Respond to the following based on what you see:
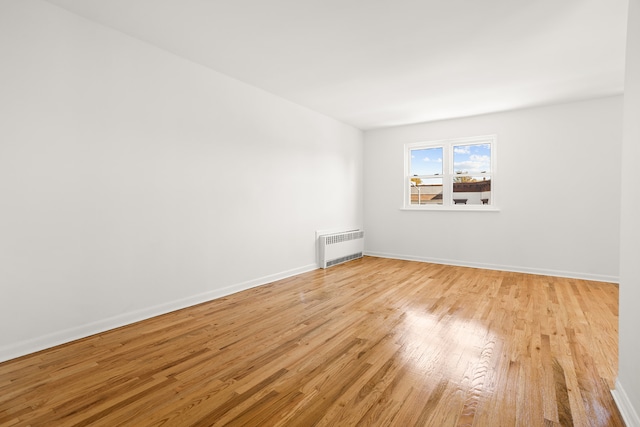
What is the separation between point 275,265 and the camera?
4.81m

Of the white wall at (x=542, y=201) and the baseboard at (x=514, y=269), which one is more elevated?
the white wall at (x=542, y=201)

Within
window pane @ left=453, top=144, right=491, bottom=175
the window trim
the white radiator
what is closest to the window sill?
the window trim

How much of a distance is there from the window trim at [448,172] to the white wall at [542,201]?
0.08m

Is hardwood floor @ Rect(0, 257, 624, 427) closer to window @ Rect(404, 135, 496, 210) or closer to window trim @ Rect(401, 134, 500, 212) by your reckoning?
window trim @ Rect(401, 134, 500, 212)

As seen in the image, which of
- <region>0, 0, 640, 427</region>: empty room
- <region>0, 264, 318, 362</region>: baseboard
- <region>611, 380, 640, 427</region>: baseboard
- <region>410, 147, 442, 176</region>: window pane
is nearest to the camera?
<region>611, 380, 640, 427</region>: baseboard

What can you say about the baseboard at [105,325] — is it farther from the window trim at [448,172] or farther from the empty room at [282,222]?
the window trim at [448,172]

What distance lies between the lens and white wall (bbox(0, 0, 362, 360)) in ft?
8.11

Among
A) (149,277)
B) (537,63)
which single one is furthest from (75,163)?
(537,63)

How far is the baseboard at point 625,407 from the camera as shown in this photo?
1.61 metres

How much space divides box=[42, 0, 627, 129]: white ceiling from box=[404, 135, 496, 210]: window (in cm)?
132

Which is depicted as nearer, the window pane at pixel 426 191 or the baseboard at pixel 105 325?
the baseboard at pixel 105 325

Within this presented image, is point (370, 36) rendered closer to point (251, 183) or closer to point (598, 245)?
point (251, 183)

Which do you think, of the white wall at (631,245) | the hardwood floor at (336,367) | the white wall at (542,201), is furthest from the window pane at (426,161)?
the white wall at (631,245)

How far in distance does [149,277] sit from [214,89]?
2289 mm
